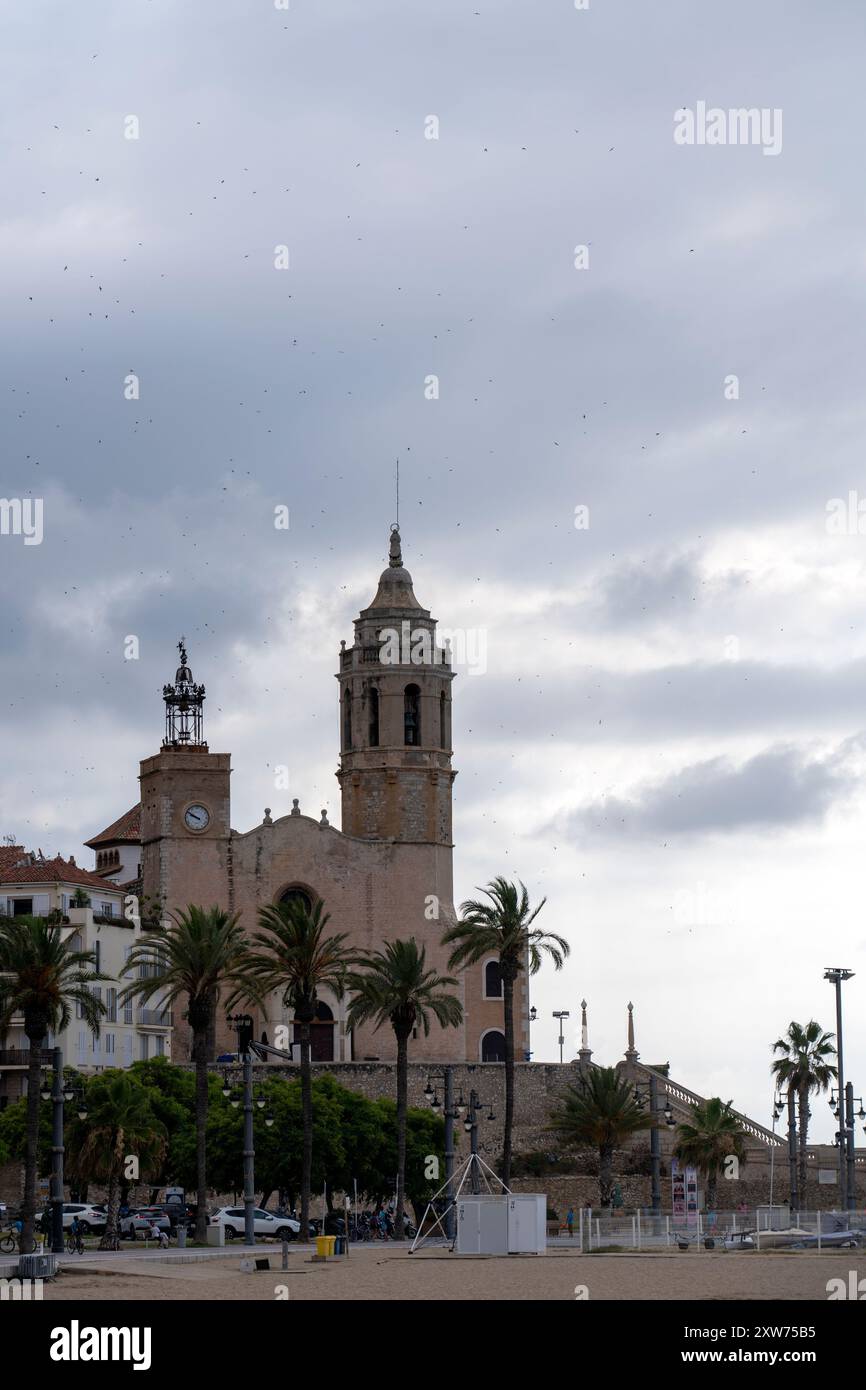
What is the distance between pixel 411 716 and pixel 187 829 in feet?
38.9

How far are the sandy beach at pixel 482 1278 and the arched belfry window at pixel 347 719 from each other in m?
53.3

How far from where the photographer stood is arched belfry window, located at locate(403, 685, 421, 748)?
105438 mm

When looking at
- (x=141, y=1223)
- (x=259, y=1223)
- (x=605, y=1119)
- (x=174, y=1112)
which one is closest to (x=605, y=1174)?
(x=605, y=1119)

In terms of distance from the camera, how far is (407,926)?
337ft

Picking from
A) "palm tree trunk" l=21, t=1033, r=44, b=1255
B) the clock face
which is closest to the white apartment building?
the clock face

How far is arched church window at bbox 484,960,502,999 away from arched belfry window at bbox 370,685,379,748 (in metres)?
11.1

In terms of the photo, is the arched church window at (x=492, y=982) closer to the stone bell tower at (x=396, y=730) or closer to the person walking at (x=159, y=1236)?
the stone bell tower at (x=396, y=730)

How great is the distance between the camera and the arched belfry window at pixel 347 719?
349 ft

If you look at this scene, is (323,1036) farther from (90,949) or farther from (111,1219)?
(111,1219)

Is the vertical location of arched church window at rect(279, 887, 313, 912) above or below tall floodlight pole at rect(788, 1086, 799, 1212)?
above

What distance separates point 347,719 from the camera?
107 meters

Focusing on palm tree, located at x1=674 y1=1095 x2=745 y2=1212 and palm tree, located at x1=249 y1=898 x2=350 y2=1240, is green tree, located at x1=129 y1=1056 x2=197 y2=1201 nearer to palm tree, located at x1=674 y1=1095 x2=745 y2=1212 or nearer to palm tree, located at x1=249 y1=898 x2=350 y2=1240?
palm tree, located at x1=249 y1=898 x2=350 y2=1240
